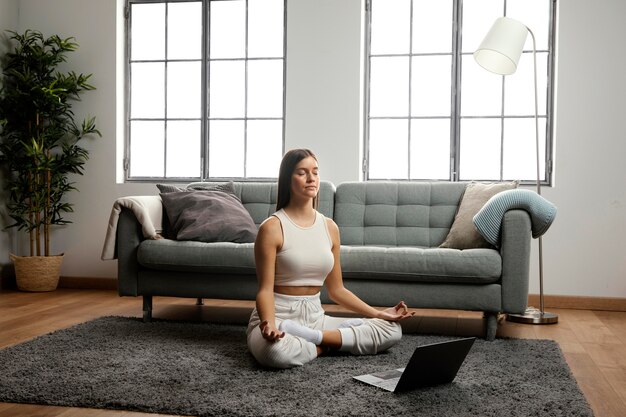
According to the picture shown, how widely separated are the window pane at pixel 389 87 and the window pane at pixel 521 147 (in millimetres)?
770

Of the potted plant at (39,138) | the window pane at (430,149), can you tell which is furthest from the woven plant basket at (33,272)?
the window pane at (430,149)

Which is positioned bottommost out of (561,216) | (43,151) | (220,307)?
(220,307)

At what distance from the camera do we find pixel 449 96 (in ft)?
16.5

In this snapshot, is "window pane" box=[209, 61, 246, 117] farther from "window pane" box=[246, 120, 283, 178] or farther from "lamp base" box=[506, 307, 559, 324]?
"lamp base" box=[506, 307, 559, 324]

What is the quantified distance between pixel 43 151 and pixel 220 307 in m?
1.96

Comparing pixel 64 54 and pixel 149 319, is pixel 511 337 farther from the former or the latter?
pixel 64 54

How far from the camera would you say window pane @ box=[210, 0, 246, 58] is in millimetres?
5367

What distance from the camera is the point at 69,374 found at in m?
2.59

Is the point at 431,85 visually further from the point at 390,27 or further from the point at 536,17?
the point at 536,17

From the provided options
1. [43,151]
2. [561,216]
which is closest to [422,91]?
[561,216]

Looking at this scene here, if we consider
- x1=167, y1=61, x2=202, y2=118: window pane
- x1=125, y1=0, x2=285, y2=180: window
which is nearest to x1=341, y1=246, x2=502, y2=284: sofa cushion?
x1=125, y1=0, x2=285, y2=180: window

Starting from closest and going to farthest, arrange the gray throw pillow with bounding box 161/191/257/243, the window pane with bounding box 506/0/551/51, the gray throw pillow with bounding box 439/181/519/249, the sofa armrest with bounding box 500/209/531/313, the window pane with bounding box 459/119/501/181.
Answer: the sofa armrest with bounding box 500/209/531/313, the gray throw pillow with bounding box 439/181/519/249, the gray throw pillow with bounding box 161/191/257/243, the window pane with bounding box 506/0/551/51, the window pane with bounding box 459/119/501/181

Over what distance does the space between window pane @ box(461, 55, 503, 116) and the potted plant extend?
288 cm

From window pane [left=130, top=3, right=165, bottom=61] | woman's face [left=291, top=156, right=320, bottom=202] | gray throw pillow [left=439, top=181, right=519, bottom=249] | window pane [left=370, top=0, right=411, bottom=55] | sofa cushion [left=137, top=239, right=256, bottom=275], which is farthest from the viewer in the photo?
window pane [left=130, top=3, right=165, bottom=61]
